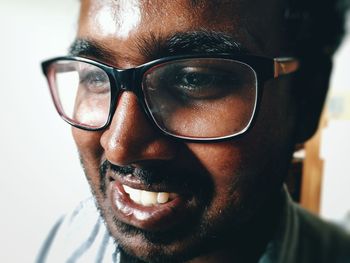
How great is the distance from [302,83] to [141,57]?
1.54 ft

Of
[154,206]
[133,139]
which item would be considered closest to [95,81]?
[133,139]

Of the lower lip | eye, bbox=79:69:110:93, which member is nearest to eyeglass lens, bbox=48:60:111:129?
eye, bbox=79:69:110:93

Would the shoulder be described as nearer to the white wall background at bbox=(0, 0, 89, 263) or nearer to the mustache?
the white wall background at bbox=(0, 0, 89, 263)

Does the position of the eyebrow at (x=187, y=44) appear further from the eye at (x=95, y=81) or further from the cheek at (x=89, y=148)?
Answer: the cheek at (x=89, y=148)

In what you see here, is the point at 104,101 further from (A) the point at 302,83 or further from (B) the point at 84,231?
(A) the point at 302,83

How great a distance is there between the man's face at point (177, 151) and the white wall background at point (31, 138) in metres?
0.18

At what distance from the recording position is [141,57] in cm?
63

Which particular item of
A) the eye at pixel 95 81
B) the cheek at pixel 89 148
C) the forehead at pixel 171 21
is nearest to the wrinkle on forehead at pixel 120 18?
the forehead at pixel 171 21

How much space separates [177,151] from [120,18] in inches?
11.6

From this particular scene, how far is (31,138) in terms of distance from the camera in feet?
3.03

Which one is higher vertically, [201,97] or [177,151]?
[201,97]

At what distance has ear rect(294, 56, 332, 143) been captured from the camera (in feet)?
2.86

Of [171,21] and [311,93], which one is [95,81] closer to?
[171,21]

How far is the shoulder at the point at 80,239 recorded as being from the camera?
0.82 metres
